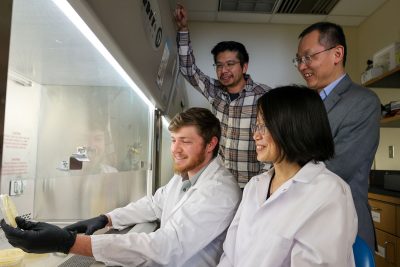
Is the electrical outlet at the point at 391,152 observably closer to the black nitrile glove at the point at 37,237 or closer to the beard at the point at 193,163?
the beard at the point at 193,163

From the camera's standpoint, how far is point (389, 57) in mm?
2557

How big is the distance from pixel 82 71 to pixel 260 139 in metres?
0.79

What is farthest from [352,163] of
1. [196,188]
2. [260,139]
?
[196,188]

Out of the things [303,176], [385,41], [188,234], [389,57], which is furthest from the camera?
Answer: [385,41]

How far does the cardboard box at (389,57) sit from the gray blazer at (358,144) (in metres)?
1.40

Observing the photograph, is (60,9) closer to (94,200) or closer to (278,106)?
(278,106)

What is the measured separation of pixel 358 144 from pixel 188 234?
28.0 inches

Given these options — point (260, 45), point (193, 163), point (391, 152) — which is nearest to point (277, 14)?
point (260, 45)

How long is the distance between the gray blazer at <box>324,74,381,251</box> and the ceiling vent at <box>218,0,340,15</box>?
1.82 meters

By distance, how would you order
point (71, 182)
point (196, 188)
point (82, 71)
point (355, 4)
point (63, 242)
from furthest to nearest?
1. point (355, 4)
2. point (71, 182)
3. point (82, 71)
4. point (196, 188)
5. point (63, 242)

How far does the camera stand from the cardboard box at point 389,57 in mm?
2423

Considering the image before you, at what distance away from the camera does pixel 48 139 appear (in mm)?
1396

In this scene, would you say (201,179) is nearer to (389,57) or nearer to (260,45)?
(389,57)

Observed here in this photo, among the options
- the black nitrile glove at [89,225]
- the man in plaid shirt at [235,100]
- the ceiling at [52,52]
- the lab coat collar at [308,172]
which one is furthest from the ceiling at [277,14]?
the lab coat collar at [308,172]
